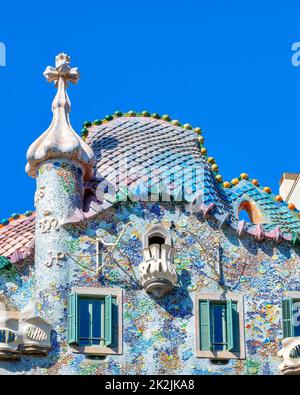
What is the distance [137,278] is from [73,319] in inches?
57.3

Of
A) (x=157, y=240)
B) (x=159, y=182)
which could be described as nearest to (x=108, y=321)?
(x=157, y=240)

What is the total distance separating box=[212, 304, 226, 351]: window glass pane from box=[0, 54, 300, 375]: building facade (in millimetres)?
25

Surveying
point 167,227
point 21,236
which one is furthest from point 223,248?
point 21,236

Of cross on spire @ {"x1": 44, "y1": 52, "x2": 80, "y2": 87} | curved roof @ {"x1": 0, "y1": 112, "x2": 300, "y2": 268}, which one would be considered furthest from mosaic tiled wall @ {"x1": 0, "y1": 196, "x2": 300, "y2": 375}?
cross on spire @ {"x1": 44, "y1": 52, "x2": 80, "y2": 87}

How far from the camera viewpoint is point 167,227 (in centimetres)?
3756

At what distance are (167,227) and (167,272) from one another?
1026 mm

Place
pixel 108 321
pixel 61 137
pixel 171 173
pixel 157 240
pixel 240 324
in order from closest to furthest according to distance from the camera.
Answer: pixel 108 321
pixel 240 324
pixel 157 240
pixel 61 137
pixel 171 173

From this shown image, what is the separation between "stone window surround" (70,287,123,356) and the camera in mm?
36344

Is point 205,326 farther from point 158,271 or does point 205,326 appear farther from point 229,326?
point 158,271

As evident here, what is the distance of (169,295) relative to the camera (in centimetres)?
3706

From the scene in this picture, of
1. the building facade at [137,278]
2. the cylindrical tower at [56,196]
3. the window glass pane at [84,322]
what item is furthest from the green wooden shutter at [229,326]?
the cylindrical tower at [56,196]

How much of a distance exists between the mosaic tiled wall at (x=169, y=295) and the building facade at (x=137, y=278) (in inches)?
0.7
